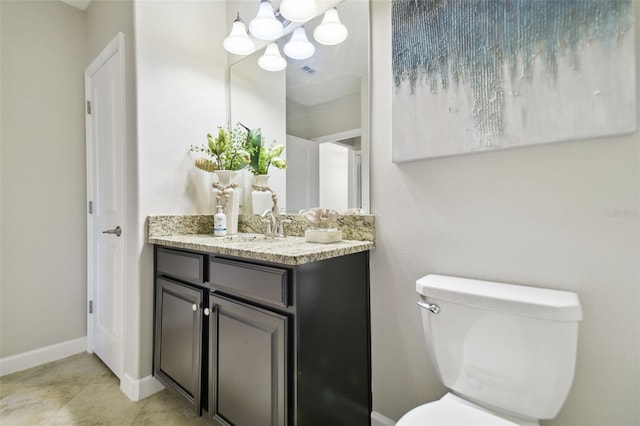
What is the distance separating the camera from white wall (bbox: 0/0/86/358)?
6.38 ft

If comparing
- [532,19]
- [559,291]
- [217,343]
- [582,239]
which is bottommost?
[217,343]

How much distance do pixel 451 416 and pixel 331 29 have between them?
5.46 feet

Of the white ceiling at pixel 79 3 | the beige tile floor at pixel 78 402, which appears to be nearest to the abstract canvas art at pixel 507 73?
the beige tile floor at pixel 78 402

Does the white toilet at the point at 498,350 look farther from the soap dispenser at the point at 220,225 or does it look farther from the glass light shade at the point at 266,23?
the glass light shade at the point at 266,23

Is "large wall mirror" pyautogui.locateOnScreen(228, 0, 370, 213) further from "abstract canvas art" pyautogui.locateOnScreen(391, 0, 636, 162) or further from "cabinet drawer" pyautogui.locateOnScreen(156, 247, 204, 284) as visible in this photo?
"cabinet drawer" pyautogui.locateOnScreen(156, 247, 204, 284)

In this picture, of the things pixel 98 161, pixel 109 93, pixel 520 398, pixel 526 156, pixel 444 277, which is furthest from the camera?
pixel 98 161

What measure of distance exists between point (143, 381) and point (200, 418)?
429mm

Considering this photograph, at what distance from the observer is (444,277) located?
1.10 m

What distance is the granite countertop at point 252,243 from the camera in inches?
40.3

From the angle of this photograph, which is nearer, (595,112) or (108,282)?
(595,112)

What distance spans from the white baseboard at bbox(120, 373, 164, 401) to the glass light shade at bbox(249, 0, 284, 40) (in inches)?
80.4

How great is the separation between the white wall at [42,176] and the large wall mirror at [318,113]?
4.25 feet

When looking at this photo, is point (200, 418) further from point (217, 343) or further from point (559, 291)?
point (559, 291)

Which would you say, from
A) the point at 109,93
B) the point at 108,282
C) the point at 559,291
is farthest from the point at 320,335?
the point at 109,93
